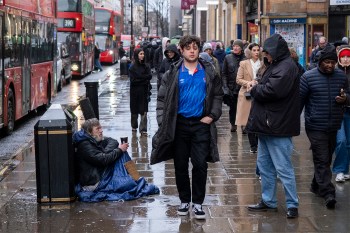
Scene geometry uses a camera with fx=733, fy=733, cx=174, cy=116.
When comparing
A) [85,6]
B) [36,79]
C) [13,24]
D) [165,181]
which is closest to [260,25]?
[85,6]

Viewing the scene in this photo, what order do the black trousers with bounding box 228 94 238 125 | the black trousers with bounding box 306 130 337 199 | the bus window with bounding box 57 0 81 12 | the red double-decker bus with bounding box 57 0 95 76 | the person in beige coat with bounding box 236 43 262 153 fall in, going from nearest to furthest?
the black trousers with bounding box 306 130 337 199, the person in beige coat with bounding box 236 43 262 153, the black trousers with bounding box 228 94 238 125, the bus window with bounding box 57 0 81 12, the red double-decker bus with bounding box 57 0 95 76

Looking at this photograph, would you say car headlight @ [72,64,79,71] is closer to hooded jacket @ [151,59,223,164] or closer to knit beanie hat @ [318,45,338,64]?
knit beanie hat @ [318,45,338,64]

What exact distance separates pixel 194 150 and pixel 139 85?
22.4 feet

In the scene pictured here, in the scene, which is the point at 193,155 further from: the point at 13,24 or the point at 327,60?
the point at 13,24

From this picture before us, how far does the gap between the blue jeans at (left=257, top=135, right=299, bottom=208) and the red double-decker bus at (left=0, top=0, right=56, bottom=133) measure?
7.56m

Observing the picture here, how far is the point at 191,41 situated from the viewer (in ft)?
24.1

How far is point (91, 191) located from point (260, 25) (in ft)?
75.7

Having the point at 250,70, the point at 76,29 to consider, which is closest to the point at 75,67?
the point at 76,29

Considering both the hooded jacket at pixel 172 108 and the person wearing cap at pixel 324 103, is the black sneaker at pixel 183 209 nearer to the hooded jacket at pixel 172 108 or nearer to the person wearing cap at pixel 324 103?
the hooded jacket at pixel 172 108

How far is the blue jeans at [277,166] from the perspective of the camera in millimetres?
7449

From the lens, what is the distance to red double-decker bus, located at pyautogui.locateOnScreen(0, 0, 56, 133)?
1430 cm

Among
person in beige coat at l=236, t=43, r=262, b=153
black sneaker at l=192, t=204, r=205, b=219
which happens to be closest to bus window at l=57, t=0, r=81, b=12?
person in beige coat at l=236, t=43, r=262, b=153

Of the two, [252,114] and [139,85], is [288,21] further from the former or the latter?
[252,114]

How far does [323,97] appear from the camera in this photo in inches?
315
